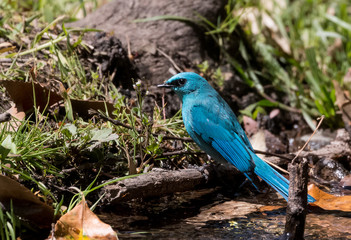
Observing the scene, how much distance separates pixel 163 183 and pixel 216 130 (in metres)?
0.78

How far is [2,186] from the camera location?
245 centimetres

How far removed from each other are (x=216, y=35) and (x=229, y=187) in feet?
7.88

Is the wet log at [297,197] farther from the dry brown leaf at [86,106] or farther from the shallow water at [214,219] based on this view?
the dry brown leaf at [86,106]

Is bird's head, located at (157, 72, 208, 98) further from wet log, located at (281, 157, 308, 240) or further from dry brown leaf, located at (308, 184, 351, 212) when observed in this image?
wet log, located at (281, 157, 308, 240)

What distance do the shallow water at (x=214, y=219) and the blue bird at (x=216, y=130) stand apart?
0.25 metres

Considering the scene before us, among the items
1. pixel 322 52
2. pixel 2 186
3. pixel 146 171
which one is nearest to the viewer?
pixel 2 186

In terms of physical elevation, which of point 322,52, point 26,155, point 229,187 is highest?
point 322,52

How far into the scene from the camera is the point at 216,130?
3.61 metres

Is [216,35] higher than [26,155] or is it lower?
higher

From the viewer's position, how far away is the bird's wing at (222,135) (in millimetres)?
3379

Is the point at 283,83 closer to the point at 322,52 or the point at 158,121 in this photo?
the point at 322,52

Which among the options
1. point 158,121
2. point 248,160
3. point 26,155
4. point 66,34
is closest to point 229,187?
point 248,160

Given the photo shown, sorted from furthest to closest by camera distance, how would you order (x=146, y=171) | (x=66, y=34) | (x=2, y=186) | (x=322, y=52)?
(x=322, y=52)
(x=66, y=34)
(x=146, y=171)
(x=2, y=186)

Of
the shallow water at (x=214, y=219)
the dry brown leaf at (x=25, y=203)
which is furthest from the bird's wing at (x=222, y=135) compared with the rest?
the dry brown leaf at (x=25, y=203)
